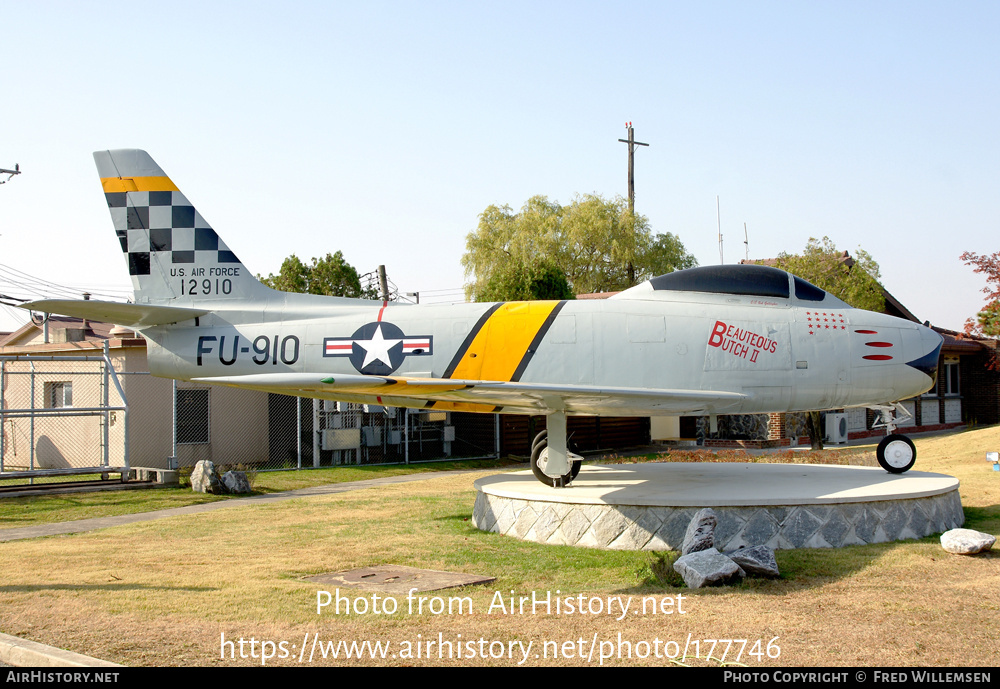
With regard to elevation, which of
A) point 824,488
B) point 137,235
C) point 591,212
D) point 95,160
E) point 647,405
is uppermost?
point 591,212

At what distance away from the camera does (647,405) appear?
10.8 m

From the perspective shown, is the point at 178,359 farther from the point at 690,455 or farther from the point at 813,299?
the point at 690,455

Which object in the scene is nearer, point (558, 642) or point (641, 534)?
point (558, 642)

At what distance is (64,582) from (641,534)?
6.81m

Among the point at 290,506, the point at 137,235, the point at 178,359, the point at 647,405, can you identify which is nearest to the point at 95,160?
the point at 137,235

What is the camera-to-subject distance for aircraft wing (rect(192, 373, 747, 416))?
30.6 ft

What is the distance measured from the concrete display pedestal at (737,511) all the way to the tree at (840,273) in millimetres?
12610

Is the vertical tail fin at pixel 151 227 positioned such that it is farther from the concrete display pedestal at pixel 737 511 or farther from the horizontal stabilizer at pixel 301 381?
the concrete display pedestal at pixel 737 511

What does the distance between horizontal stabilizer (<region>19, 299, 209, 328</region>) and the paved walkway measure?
3.62m

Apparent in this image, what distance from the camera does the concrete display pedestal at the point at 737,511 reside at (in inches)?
382

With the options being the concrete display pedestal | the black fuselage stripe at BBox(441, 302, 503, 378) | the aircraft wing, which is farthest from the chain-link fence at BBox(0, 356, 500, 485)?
the concrete display pedestal

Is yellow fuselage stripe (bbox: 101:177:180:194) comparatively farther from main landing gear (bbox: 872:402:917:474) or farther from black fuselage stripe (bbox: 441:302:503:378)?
main landing gear (bbox: 872:402:917:474)

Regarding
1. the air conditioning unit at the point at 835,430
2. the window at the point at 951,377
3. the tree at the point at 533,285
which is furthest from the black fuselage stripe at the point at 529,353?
the window at the point at 951,377

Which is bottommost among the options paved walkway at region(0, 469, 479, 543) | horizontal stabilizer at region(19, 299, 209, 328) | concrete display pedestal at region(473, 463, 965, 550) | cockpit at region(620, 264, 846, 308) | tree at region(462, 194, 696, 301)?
paved walkway at region(0, 469, 479, 543)
